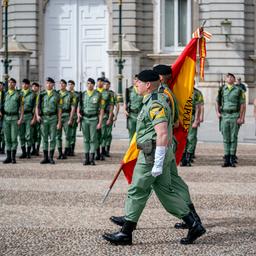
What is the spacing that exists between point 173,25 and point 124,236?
97.5ft

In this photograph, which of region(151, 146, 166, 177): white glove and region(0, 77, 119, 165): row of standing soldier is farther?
region(0, 77, 119, 165): row of standing soldier

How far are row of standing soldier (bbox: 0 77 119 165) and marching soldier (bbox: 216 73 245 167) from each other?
2.65m

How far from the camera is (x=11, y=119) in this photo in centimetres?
1650

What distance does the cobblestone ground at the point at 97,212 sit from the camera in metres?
8.29

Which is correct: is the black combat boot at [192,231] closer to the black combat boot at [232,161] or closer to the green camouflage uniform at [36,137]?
the black combat boot at [232,161]

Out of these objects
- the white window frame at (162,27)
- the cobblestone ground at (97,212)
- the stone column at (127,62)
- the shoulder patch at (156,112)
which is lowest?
the cobblestone ground at (97,212)

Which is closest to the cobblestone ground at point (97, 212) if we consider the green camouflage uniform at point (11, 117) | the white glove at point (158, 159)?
the white glove at point (158, 159)

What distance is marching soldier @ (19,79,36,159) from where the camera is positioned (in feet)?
57.9

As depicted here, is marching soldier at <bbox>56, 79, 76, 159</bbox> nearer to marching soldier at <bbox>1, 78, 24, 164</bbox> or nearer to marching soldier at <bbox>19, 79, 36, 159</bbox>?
marching soldier at <bbox>19, 79, 36, 159</bbox>

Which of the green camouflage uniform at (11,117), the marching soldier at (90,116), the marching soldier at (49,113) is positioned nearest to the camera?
the marching soldier at (90,116)

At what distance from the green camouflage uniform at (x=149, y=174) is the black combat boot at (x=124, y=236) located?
68 millimetres

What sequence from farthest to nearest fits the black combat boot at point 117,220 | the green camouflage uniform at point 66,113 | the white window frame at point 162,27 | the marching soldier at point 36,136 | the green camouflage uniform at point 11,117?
1. the white window frame at point 162,27
2. the marching soldier at point 36,136
3. the green camouflage uniform at point 66,113
4. the green camouflage uniform at point 11,117
5. the black combat boot at point 117,220

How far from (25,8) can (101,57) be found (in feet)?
14.5

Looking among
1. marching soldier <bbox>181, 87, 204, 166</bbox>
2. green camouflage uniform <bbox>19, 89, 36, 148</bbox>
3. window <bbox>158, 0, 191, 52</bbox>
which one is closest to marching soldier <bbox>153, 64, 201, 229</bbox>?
marching soldier <bbox>181, 87, 204, 166</bbox>
